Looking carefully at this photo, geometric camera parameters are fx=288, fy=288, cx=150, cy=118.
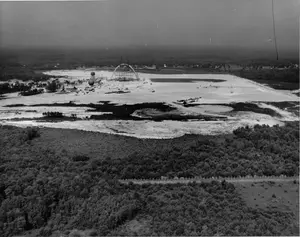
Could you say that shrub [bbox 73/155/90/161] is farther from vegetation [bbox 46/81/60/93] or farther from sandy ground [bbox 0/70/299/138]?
vegetation [bbox 46/81/60/93]

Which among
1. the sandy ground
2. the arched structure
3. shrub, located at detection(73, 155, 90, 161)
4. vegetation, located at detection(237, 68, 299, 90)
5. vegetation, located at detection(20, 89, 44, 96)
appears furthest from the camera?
the arched structure

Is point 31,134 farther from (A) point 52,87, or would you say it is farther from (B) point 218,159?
(A) point 52,87

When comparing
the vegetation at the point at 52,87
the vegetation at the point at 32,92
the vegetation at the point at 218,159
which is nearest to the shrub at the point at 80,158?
the vegetation at the point at 218,159

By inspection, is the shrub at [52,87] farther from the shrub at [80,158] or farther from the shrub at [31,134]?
the shrub at [80,158]

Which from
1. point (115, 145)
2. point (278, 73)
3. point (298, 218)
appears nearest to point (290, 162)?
point (298, 218)

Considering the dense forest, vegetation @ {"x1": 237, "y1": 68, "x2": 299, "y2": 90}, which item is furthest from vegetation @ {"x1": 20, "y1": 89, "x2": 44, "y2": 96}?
vegetation @ {"x1": 237, "y1": 68, "x2": 299, "y2": 90}

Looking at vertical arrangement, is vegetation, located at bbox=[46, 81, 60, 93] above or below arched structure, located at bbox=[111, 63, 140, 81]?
below
